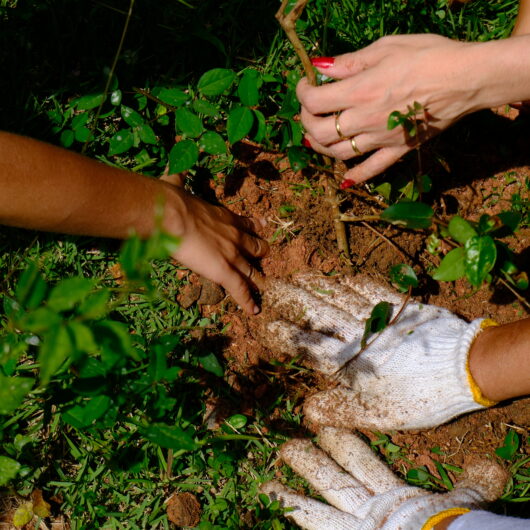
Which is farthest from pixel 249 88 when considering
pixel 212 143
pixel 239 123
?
pixel 212 143

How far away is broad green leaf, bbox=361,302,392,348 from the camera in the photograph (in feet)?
6.28

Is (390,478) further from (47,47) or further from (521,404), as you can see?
(47,47)

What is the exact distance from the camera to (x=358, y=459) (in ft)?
6.63

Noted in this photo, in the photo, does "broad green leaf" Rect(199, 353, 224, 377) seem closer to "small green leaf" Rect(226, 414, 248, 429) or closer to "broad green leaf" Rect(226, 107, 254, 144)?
"small green leaf" Rect(226, 414, 248, 429)

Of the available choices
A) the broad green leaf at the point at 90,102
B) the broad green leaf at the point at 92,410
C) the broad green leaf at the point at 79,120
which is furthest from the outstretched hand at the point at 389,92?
the broad green leaf at the point at 92,410

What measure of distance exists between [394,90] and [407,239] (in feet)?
2.47

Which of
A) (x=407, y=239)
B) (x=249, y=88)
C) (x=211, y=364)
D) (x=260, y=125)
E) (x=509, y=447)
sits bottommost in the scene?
(x=509, y=447)

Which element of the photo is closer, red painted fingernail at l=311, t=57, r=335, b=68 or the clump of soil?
red painted fingernail at l=311, t=57, r=335, b=68

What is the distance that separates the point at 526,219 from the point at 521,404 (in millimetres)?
740

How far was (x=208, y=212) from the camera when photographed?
2.10m

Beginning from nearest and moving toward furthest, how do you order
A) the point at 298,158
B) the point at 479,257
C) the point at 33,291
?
the point at 33,291, the point at 479,257, the point at 298,158

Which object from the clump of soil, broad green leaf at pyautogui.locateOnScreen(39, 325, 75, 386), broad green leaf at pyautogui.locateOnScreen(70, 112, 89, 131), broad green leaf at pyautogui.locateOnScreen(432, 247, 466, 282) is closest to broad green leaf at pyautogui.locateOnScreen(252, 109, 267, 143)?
the clump of soil

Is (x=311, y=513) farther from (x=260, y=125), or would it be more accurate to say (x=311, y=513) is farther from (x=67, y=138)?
(x=67, y=138)

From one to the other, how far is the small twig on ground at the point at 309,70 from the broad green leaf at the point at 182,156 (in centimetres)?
49
